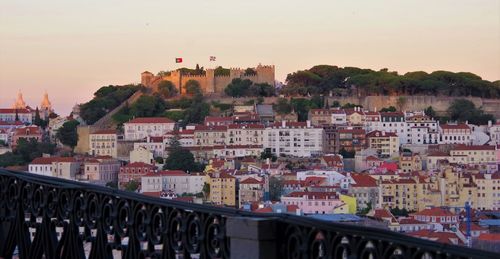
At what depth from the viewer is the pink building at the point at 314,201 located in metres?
34.6

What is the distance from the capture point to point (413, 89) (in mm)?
57906

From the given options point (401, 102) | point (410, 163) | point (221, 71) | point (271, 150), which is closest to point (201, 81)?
point (221, 71)

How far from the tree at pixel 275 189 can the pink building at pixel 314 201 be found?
3300mm

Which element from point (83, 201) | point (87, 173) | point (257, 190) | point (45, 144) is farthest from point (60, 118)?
point (83, 201)

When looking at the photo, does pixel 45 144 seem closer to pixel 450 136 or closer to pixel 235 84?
pixel 235 84

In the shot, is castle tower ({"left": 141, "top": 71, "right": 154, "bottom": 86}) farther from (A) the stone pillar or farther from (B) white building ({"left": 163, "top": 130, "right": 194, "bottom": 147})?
(A) the stone pillar

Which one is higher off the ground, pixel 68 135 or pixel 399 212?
pixel 68 135

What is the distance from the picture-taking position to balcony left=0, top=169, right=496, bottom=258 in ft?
11.4

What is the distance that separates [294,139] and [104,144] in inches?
289

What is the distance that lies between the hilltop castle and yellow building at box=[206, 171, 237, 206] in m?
18.8

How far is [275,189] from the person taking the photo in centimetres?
3984

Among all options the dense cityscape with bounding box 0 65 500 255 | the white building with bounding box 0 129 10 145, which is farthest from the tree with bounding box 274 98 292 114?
the white building with bounding box 0 129 10 145

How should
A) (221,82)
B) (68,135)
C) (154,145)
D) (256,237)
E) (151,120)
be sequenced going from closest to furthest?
(256,237) → (154,145) → (68,135) → (151,120) → (221,82)

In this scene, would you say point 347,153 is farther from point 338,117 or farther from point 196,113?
point 196,113
